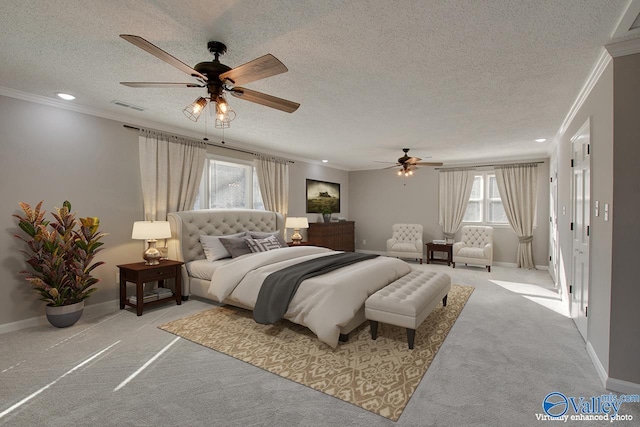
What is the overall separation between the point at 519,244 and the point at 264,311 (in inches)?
251

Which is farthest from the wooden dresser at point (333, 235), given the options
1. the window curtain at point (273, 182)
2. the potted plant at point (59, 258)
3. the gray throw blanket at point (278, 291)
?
the potted plant at point (59, 258)

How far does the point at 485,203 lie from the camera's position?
24.7 feet

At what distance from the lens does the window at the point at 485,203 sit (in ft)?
24.4

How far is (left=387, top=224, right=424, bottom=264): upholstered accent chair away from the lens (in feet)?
24.9

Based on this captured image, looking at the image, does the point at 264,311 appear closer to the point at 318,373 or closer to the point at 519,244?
the point at 318,373

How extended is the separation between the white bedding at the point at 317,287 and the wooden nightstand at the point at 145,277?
0.63 m

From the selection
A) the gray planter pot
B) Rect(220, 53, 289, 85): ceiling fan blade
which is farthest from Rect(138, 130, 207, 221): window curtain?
Rect(220, 53, 289, 85): ceiling fan blade

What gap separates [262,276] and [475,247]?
555cm

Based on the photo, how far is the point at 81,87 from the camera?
3230 millimetres

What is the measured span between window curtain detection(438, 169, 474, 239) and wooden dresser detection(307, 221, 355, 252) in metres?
2.37

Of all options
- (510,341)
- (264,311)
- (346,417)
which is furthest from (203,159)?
(510,341)

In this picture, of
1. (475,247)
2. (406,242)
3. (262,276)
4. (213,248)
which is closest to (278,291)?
(262,276)

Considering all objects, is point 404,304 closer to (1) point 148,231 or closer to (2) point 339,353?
(2) point 339,353

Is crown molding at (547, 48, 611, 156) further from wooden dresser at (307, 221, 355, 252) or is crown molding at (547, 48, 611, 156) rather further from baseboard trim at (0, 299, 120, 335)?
baseboard trim at (0, 299, 120, 335)
